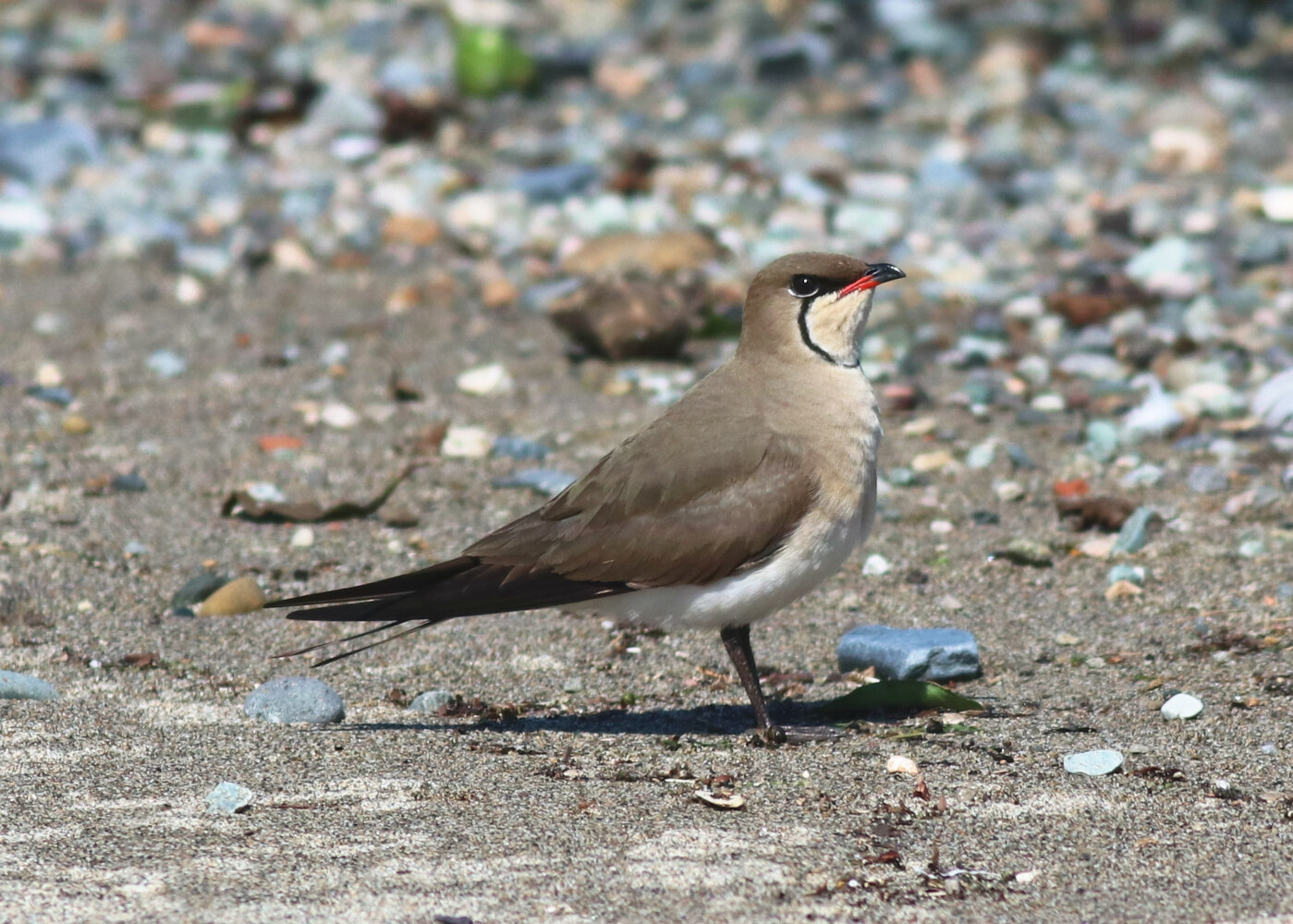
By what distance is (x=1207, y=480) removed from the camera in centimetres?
668

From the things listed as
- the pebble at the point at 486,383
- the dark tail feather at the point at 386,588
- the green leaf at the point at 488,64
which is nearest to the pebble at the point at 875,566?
the dark tail feather at the point at 386,588

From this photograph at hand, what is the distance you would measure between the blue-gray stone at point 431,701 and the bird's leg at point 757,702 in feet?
2.76

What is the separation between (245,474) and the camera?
700 centimetres

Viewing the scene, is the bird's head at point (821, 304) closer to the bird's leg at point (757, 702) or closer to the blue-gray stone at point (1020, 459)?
the bird's leg at point (757, 702)

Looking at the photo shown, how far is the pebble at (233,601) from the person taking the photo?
5.57 meters

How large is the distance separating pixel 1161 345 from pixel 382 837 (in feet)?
18.4

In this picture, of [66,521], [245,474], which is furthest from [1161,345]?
[66,521]

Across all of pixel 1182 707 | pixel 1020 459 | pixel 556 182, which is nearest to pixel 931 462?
pixel 1020 459

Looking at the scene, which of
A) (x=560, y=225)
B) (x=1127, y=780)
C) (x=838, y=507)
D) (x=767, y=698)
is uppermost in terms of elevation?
(x=838, y=507)

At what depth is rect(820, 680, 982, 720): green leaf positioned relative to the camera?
4719 mm

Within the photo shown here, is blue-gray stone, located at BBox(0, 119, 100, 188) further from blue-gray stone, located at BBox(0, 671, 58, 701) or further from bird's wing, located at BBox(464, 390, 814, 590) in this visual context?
bird's wing, located at BBox(464, 390, 814, 590)

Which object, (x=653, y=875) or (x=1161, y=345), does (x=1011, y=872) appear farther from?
(x=1161, y=345)

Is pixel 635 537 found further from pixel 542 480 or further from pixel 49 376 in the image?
pixel 49 376

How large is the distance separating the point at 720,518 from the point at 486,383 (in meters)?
3.59
